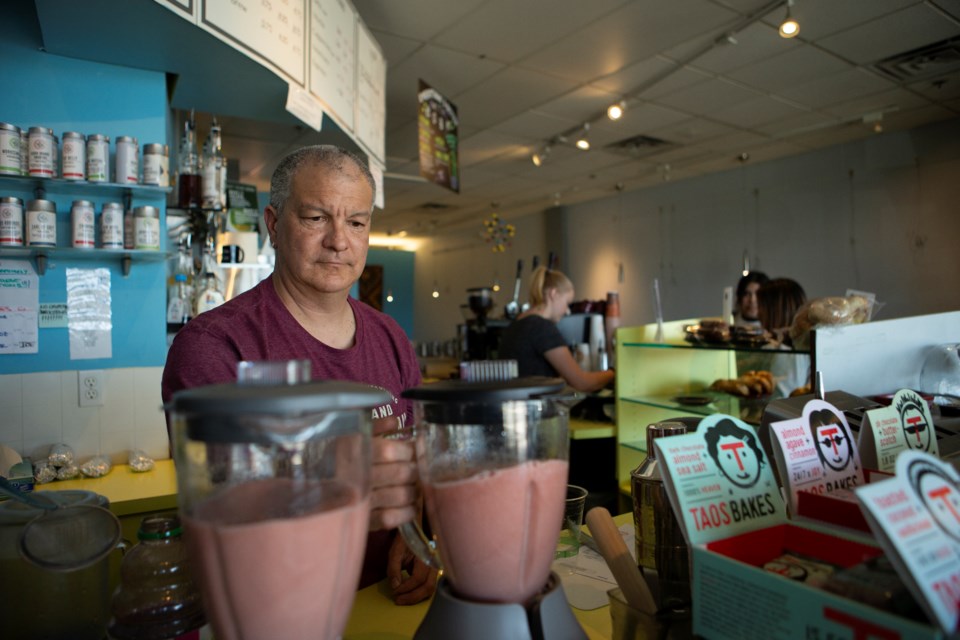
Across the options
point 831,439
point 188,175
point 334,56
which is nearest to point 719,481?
point 831,439

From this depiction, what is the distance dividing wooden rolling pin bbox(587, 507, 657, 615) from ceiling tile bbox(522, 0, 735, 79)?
3.24 metres

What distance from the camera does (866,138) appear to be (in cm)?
582

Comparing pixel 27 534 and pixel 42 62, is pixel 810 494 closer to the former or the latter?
pixel 27 534

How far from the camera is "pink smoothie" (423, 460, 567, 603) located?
0.67 meters

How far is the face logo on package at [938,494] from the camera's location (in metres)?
0.60

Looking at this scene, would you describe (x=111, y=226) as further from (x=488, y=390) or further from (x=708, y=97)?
(x=708, y=97)

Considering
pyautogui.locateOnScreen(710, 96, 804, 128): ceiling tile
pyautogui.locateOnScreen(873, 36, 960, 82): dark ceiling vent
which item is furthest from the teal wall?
pyautogui.locateOnScreen(873, 36, 960, 82): dark ceiling vent

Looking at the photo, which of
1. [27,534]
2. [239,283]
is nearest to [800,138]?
[239,283]

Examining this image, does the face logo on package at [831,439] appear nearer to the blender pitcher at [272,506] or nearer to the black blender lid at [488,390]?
the black blender lid at [488,390]

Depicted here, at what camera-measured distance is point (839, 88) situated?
4.53 meters

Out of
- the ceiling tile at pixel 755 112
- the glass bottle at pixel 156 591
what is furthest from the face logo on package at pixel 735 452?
the ceiling tile at pixel 755 112

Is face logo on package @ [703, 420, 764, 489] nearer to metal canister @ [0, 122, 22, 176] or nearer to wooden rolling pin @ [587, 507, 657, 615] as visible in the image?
wooden rolling pin @ [587, 507, 657, 615]

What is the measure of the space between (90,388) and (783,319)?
3.73 m

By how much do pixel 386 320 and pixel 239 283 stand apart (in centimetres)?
237
